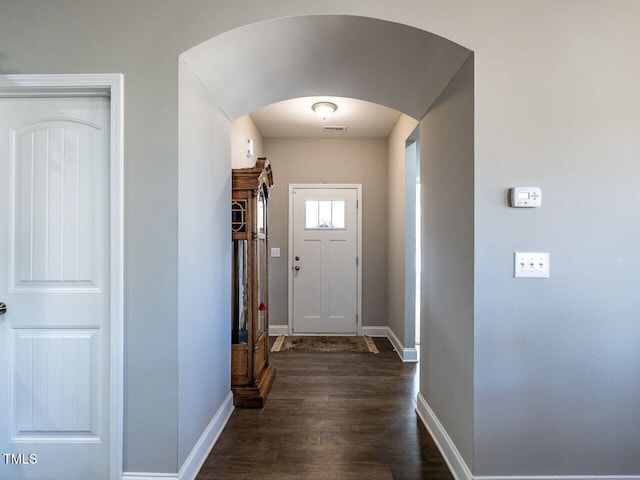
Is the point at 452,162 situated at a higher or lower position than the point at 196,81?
lower

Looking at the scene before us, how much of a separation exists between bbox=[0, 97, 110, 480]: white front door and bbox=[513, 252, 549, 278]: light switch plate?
1985 millimetres

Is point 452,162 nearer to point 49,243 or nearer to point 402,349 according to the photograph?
point 49,243

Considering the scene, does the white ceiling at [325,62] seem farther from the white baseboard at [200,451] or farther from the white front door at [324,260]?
the white front door at [324,260]

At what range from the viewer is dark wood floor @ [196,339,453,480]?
197 cm

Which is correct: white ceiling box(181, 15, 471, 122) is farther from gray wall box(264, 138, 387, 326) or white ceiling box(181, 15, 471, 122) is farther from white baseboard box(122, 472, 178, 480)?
gray wall box(264, 138, 387, 326)

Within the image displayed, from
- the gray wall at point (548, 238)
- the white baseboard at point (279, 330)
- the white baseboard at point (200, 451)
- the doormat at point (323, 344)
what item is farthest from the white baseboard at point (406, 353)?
the gray wall at point (548, 238)

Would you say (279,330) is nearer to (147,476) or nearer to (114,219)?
(147,476)

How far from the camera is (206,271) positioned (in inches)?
86.0

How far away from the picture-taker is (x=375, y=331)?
4871 millimetres

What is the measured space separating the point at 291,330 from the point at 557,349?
11.8ft

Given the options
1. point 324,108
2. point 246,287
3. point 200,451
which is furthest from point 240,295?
point 324,108

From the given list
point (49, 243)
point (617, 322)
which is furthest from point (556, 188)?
point (49, 243)

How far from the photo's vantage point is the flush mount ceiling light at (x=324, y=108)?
11.9ft

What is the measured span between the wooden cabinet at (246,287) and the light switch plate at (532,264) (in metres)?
1.79
